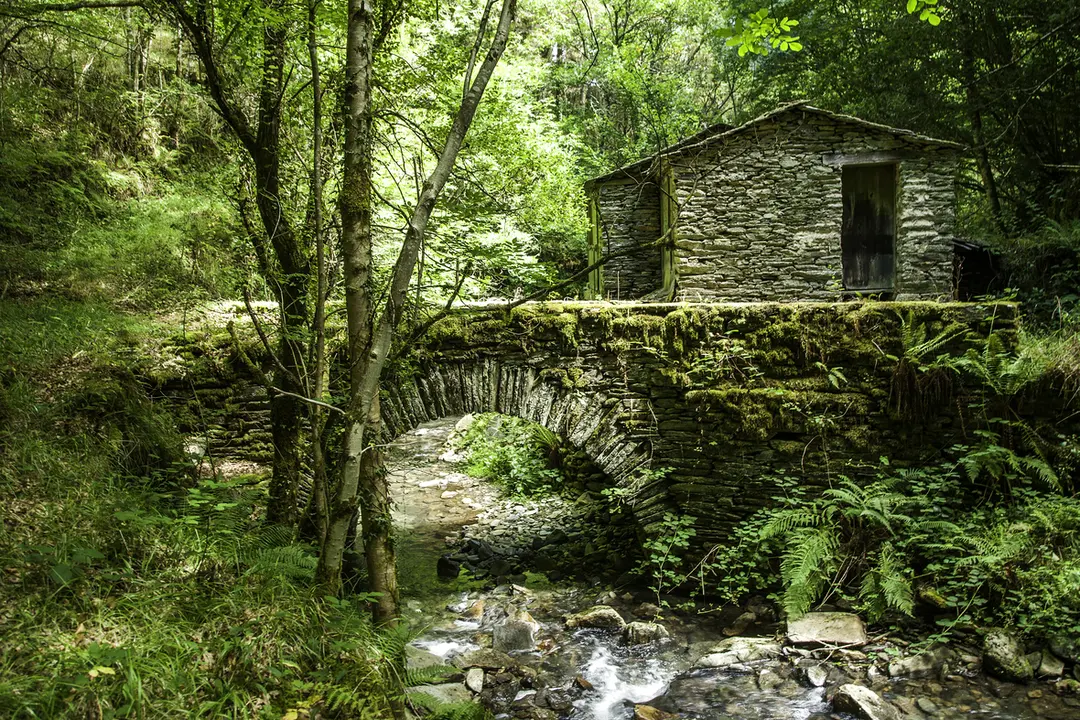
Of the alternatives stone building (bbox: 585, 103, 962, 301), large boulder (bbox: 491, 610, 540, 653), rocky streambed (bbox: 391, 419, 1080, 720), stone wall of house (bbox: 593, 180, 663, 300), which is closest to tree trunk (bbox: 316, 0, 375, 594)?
rocky streambed (bbox: 391, 419, 1080, 720)

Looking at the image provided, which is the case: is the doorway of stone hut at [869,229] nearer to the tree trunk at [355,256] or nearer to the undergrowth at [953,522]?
the undergrowth at [953,522]

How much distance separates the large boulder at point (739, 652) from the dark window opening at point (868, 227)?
5947 mm

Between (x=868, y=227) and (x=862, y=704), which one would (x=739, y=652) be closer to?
(x=862, y=704)

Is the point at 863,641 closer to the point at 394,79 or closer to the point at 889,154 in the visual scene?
the point at 394,79

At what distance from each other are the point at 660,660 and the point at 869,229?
720cm

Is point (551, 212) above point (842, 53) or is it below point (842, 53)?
below

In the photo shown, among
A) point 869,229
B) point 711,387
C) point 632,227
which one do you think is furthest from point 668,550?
point 632,227

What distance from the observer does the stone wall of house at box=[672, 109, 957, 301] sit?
9.07 meters

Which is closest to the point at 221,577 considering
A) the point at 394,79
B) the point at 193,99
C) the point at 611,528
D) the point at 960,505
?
the point at 394,79

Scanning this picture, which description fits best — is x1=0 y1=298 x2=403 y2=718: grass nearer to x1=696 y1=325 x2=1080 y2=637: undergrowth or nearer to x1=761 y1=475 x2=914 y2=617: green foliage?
x1=761 y1=475 x2=914 y2=617: green foliage

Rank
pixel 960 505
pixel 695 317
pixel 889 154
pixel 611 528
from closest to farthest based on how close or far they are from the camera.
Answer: pixel 960 505 < pixel 695 317 < pixel 611 528 < pixel 889 154

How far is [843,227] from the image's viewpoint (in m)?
9.60

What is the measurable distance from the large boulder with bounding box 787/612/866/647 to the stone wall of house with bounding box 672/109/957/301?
463 cm

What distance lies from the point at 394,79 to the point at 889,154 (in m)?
7.59
